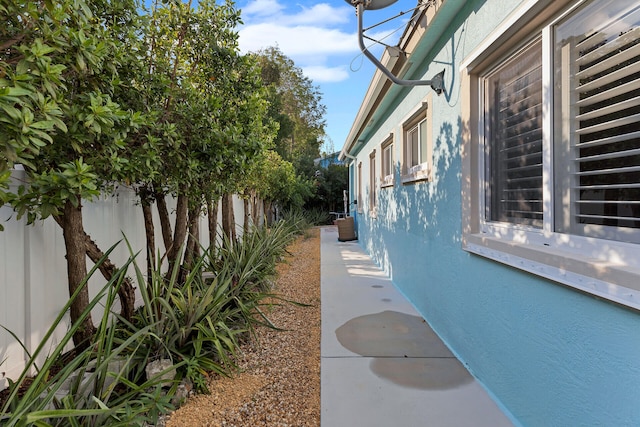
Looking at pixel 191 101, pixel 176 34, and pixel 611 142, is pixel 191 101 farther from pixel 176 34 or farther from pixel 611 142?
pixel 611 142

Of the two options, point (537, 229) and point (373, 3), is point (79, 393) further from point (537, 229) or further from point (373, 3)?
point (373, 3)

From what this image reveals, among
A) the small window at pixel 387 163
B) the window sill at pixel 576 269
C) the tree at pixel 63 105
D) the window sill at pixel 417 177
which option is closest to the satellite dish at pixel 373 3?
the window sill at pixel 417 177

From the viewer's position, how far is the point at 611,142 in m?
1.93

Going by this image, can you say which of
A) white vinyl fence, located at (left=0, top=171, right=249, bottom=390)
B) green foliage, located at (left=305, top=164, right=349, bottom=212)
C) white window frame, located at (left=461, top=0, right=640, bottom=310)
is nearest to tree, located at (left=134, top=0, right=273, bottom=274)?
white vinyl fence, located at (left=0, top=171, right=249, bottom=390)

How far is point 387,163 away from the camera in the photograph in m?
7.89

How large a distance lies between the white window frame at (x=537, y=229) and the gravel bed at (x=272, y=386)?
1.85 m

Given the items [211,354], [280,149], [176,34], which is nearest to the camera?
[211,354]

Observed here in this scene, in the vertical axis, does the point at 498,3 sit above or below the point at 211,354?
above

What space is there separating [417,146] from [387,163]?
224 centimetres

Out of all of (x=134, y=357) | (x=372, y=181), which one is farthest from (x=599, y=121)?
(x=372, y=181)

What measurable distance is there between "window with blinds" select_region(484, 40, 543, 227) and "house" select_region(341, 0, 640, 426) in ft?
0.04

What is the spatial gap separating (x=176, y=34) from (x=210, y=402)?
3.73 m

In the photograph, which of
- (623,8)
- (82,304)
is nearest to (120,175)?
(82,304)

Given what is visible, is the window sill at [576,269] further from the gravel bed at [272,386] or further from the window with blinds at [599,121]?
the gravel bed at [272,386]
